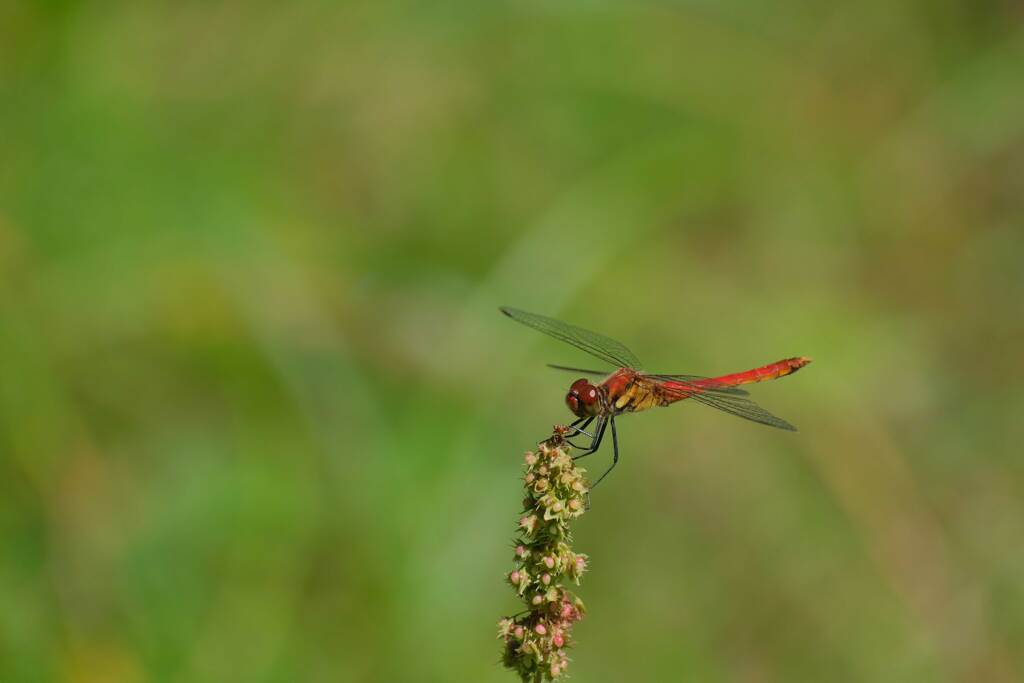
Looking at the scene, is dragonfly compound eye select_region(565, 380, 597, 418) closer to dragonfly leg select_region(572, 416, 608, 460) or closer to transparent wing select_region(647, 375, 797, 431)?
dragonfly leg select_region(572, 416, 608, 460)

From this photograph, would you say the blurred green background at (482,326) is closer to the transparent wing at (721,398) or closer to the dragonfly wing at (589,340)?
the dragonfly wing at (589,340)

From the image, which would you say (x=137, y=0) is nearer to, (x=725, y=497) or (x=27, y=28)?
(x=27, y=28)

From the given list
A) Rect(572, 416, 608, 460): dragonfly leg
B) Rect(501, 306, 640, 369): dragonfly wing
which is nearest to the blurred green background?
Rect(501, 306, 640, 369): dragonfly wing

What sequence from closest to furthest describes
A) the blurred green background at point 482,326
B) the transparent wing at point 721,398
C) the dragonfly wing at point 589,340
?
1. the transparent wing at point 721,398
2. the dragonfly wing at point 589,340
3. the blurred green background at point 482,326

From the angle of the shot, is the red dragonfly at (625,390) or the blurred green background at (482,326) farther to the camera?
the blurred green background at (482,326)

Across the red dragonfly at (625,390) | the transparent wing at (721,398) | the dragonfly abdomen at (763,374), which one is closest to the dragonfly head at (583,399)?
the red dragonfly at (625,390)

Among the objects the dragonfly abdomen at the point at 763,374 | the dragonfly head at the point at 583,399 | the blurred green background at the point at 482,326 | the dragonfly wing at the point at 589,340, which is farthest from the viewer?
the dragonfly abdomen at the point at 763,374

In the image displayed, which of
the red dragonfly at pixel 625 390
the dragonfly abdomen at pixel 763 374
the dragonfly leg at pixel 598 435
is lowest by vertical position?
the dragonfly leg at pixel 598 435

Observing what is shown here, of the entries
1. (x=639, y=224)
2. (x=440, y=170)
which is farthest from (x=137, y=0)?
(x=639, y=224)
